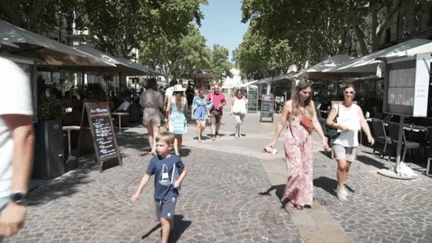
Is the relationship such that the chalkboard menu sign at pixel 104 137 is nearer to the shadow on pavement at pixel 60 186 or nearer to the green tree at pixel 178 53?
the shadow on pavement at pixel 60 186

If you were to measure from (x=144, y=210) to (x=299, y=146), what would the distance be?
2116mm

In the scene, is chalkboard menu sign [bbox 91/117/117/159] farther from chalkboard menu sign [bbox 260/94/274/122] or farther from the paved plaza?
chalkboard menu sign [bbox 260/94/274/122]

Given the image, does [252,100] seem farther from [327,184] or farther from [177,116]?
[327,184]

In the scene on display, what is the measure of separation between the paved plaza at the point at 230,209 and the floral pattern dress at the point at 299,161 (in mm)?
243

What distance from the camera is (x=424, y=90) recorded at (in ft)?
19.9

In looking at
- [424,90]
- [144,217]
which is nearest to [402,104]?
[424,90]

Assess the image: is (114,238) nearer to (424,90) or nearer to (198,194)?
(198,194)

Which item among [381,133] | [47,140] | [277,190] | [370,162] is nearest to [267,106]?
[381,133]

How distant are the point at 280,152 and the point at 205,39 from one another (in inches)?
1926

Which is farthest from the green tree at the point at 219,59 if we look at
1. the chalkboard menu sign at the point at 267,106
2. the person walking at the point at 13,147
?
the person walking at the point at 13,147

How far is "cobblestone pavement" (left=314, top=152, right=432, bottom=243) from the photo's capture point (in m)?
3.89

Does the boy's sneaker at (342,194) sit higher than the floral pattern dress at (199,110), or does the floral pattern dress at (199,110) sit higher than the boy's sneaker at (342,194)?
the floral pattern dress at (199,110)

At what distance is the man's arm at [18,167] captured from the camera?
158cm

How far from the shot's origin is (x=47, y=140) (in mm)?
5676
